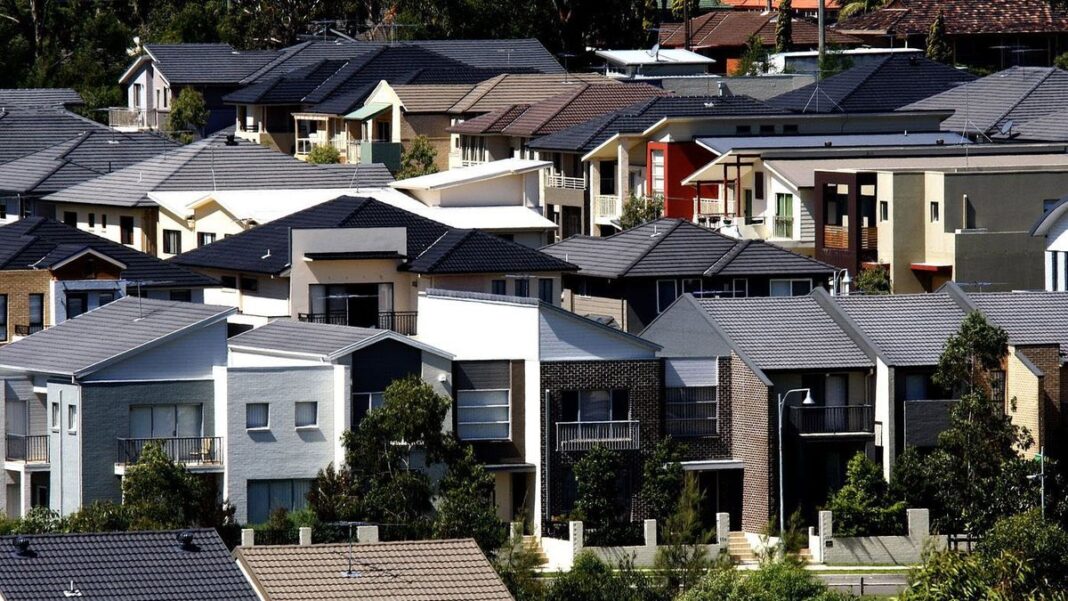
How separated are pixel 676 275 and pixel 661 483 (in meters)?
15.3

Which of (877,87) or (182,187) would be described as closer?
(182,187)

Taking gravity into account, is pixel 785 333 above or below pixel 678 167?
below

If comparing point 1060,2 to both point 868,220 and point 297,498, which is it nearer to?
point 868,220

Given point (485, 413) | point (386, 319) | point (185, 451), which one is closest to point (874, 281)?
point (386, 319)

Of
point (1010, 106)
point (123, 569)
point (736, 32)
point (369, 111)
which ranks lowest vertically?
point (123, 569)

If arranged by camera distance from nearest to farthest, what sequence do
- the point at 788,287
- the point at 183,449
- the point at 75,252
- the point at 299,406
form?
1. the point at 183,449
2. the point at 299,406
3. the point at 75,252
4. the point at 788,287

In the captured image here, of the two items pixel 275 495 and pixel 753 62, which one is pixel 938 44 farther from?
pixel 275 495

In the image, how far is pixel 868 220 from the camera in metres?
83.1

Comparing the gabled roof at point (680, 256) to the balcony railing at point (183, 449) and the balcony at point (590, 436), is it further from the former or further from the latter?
the balcony railing at point (183, 449)

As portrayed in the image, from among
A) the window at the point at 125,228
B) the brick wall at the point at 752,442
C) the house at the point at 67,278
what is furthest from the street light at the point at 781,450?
the window at the point at 125,228

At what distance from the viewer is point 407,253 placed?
75.8m

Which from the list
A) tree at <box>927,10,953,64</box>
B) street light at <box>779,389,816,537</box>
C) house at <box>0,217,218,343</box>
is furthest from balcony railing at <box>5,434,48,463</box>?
tree at <box>927,10,953,64</box>

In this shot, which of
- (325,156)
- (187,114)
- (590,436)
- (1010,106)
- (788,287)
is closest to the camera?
(590,436)

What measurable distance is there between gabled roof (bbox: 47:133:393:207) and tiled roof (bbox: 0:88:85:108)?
24584 millimetres
